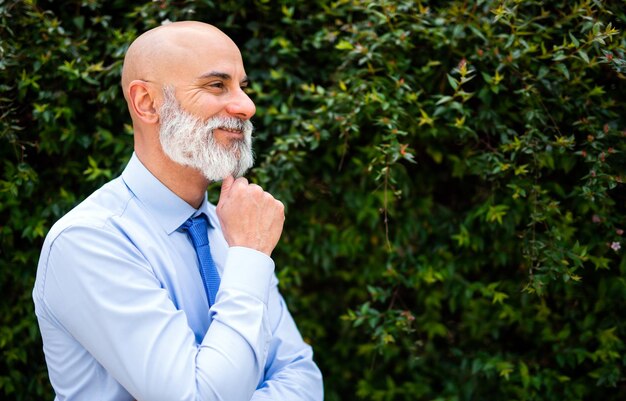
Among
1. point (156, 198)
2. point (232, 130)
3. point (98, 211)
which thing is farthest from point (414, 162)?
point (98, 211)

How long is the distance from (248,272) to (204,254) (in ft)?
1.11

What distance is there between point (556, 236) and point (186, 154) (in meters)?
1.60

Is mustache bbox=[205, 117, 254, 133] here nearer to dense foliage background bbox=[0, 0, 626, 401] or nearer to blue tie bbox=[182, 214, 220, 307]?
blue tie bbox=[182, 214, 220, 307]

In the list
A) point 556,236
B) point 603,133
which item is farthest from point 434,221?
point 603,133

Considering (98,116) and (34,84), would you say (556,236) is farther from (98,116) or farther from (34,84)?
(34,84)

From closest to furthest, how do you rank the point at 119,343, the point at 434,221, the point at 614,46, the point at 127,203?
the point at 119,343, the point at 127,203, the point at 614,46, the point at 434,221

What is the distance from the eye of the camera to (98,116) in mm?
3158

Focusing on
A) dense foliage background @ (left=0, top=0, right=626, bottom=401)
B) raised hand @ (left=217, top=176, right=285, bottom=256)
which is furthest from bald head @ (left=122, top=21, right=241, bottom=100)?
dense foliage background @ (left=0, top=0, right=626, bottom=401)

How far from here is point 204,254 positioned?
2242 mm

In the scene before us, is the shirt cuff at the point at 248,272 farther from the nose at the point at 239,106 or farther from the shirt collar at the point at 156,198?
the nose at the point at 239,106

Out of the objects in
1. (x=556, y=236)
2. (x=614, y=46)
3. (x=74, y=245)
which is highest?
(x=614, y=46)

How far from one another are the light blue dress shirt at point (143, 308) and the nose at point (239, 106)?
0.35 metres

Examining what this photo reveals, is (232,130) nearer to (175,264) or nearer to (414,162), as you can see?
(175,264)

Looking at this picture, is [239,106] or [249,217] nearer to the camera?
[249,217]
